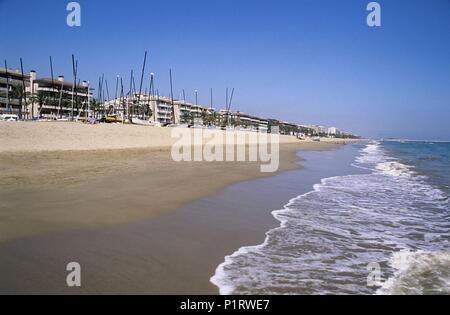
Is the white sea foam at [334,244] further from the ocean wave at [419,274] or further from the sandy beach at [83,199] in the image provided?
the sandy beach at [83,199]

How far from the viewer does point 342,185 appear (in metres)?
14.4

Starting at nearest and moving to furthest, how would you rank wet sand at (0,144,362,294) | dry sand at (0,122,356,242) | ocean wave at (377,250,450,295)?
1. wet sand at (0,144,362,294)
2. ocean wave at (377,250,450,295)
3. dry sand at (0,122,356,242)

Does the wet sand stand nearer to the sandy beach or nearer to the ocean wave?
the sandy beach

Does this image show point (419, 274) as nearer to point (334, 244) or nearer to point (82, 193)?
point (334, 244)

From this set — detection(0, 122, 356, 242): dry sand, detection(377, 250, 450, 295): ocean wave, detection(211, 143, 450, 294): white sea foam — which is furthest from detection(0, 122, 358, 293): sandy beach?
detection(377, 250, 450, 295): ocean wave

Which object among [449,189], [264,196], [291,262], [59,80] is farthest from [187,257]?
[59,80]

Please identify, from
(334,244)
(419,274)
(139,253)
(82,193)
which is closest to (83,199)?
(82,193)

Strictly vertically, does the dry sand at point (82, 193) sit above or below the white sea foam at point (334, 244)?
above

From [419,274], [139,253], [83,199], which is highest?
[83,199]

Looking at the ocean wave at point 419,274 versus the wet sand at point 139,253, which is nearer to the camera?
the wet sand at point 139,253

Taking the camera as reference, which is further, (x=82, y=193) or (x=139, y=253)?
(x=82, y=193)

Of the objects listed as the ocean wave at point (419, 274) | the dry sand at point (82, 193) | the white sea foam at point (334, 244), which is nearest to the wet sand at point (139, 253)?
the white sea foam at point (334, 244)

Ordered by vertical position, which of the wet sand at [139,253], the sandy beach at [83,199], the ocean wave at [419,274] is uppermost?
the sandy beach at [83,199]
